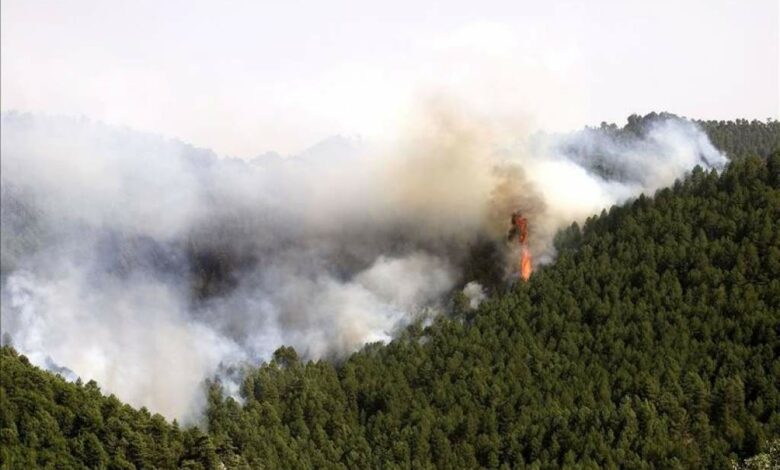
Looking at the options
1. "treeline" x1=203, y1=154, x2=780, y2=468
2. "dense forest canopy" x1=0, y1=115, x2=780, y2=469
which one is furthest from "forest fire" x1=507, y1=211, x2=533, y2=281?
"treeline" x1=203, y1=154, x2=780, y2=468

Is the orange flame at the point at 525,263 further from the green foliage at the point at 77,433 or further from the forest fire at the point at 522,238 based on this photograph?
the green foliage at the point at 77,433

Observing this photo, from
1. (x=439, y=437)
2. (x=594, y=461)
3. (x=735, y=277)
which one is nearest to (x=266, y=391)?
(x=439, y=437)

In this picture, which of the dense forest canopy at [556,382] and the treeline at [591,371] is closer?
the dense forest canopy at [556,382]

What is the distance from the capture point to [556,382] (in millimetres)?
142750

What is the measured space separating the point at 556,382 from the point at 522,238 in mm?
53917

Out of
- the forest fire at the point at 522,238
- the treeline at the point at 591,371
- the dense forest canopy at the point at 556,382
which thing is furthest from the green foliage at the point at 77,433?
the forest fire at the point at 522,238

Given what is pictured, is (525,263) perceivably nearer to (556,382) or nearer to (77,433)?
(556,382)

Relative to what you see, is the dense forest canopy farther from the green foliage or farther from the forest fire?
the forest fire

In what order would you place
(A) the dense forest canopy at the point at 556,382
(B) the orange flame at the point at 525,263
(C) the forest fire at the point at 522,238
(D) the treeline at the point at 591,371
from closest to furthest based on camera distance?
(A) the dense forest canopy at the point at 556,382 < (D) the treeline at the point at 591,371 < (B) the orange flame at the point at 525,263 < (C) the forest fire at the point at 522,238

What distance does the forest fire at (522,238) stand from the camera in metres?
188

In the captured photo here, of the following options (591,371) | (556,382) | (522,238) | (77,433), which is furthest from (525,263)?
(77,433)

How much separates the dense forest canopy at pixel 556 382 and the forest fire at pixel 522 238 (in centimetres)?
542

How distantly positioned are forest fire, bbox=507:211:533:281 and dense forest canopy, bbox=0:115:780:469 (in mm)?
5415

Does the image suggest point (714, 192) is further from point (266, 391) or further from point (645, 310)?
point (266, 391)
